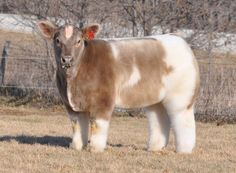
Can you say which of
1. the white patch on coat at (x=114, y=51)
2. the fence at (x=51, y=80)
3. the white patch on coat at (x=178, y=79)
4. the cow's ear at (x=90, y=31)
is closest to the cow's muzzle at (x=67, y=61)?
the cow's ear at (x=90, y=31)

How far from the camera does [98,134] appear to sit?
10.9 m

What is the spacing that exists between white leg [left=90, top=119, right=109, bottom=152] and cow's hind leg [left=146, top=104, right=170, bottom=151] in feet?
3.47

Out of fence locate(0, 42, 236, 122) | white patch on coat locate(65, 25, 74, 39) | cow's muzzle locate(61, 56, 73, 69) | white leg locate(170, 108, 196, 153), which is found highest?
white patch on coat locate(65, 25, 74, 39)

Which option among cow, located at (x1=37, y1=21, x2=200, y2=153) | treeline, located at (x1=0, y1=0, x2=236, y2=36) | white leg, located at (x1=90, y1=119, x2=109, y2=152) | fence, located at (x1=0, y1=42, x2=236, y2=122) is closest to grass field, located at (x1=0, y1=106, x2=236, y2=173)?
white leg, located at (x1=90, y1=119, x2=109, y2=152)

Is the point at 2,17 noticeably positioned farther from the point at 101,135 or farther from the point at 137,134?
the point at 101,135

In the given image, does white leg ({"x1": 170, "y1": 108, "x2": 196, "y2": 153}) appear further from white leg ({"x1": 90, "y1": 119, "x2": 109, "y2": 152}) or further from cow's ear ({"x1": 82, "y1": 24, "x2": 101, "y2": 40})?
cow's ear ({"x1": 82, "y1": 24, "x2": 101, "y2": 40})

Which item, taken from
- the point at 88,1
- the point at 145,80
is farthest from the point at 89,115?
the point at 88,1

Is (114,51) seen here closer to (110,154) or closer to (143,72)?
(143,72)

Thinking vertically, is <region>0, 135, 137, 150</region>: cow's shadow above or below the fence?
above

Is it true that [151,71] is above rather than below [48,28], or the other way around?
below

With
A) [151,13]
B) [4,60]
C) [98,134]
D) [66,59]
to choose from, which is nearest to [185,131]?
[98,134]

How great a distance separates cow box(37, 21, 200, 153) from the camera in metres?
10.9

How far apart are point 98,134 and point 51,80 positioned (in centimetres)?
1004

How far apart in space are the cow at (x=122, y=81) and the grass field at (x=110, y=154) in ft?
1.30
